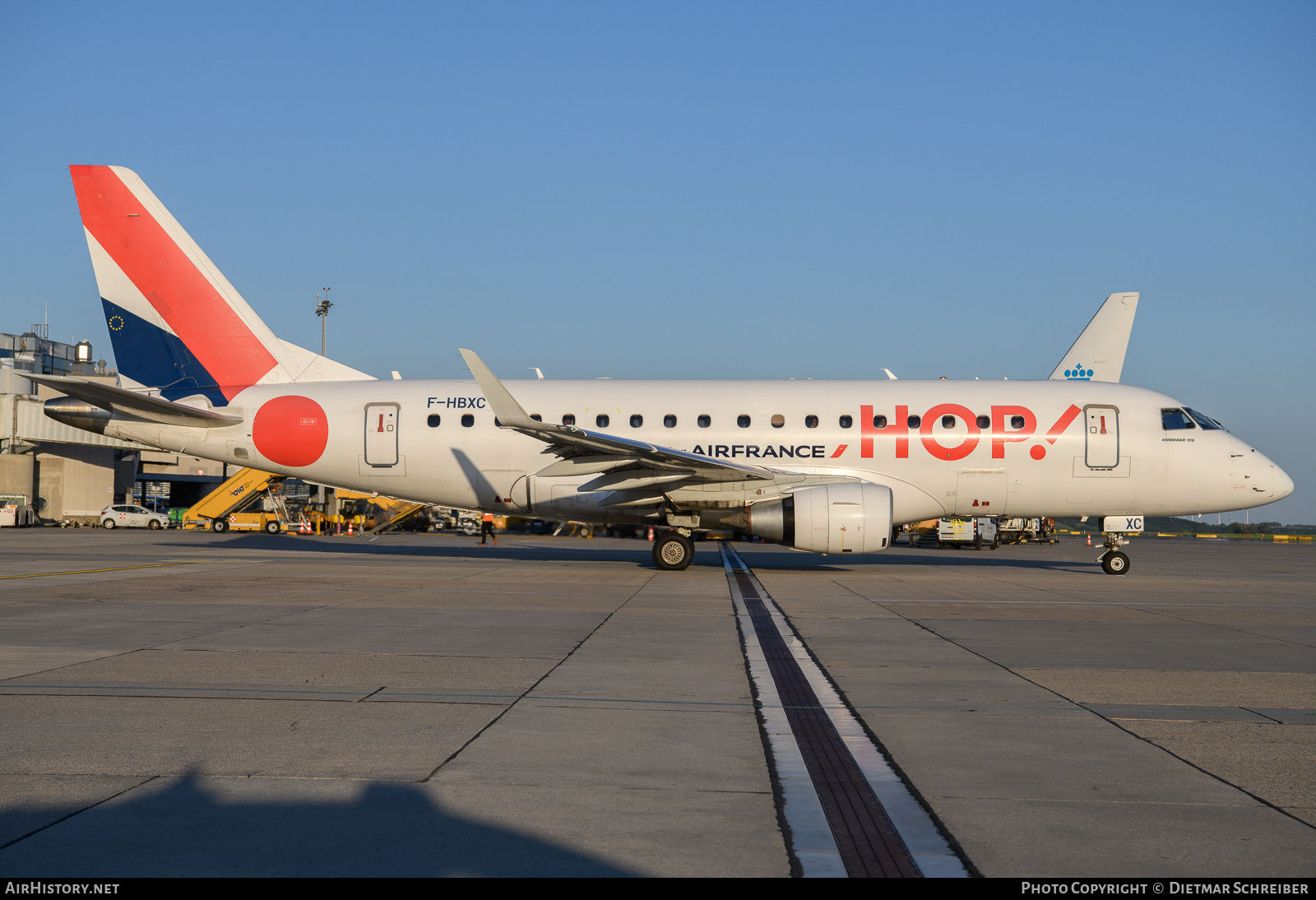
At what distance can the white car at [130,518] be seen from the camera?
167 feet

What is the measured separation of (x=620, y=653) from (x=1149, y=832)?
5.59 metres

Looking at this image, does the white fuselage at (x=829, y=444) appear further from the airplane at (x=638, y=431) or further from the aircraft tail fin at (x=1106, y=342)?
the aircraft tail fin at (x=1106, y=342)

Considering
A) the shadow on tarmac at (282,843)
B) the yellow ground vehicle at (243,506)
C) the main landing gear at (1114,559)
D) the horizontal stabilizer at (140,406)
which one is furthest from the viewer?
the yellow ground vehicle at (243,506)

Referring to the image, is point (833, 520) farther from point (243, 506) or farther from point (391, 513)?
point (243, 506)

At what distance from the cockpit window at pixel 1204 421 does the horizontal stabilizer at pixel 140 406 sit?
847 inches

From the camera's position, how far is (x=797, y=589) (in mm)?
16844

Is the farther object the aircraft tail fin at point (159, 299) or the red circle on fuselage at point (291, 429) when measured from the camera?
the aircraft tail fin at point (159, 299)

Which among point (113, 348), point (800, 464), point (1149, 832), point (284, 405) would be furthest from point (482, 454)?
point (1149, 832)

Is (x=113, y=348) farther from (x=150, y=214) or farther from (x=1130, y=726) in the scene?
(x=1130, y=726)

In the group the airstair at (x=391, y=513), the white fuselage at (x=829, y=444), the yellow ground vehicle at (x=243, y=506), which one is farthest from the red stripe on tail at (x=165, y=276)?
the yellow ground vehicle at (x=243, y=506)

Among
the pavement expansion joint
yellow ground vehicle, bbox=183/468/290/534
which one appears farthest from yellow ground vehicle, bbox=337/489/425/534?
the pavement expansion joint

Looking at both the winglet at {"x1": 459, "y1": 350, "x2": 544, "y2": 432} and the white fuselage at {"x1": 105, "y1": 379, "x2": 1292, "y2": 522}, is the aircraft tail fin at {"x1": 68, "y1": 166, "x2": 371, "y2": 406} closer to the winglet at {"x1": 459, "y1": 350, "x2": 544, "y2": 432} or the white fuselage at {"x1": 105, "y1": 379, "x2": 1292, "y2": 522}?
the white fuselage at {"x1": 105, "y1": 379, "x2": 1292, "y2": 522}

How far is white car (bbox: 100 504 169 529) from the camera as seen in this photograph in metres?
50.8

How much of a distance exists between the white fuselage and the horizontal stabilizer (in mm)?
253
